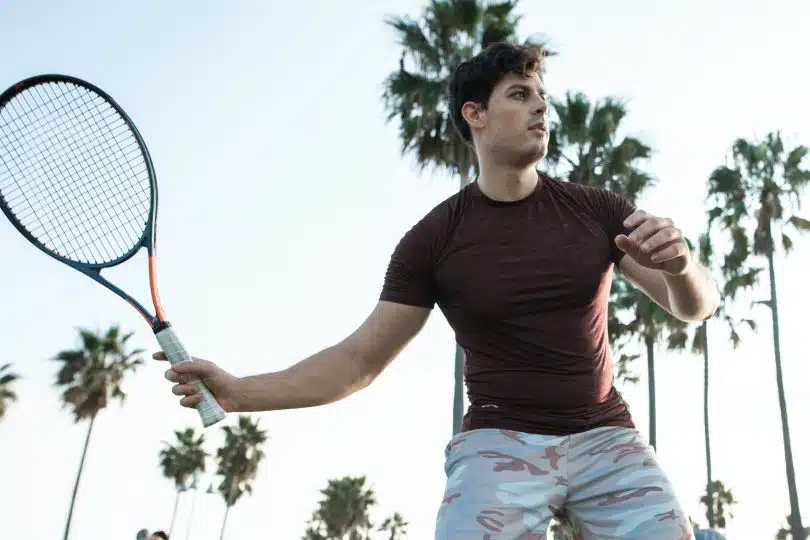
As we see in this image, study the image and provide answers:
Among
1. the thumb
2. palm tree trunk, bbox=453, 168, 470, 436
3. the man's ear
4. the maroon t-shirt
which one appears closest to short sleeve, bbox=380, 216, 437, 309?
the maroon t-shirt

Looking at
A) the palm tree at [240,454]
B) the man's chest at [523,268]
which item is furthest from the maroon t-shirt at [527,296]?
the palm tree at [240,454]

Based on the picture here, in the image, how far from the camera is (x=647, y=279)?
3.26 meters

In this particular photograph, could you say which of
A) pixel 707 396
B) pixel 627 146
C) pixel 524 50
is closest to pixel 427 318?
pixel 524 50

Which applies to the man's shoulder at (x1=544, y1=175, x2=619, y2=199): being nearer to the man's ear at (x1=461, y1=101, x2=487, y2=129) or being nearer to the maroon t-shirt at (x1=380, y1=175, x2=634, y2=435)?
the maroon t-shirt at (x1=380, y1=175, x2=634, y2=435)

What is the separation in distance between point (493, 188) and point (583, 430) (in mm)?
984

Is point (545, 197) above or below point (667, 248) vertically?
above

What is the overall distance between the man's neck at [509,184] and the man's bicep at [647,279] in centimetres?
45

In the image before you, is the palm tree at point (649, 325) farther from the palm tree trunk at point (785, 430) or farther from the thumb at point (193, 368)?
the thumb at point (193, 368)

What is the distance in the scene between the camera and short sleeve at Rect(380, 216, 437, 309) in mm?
3311

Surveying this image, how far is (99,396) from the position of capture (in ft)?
132

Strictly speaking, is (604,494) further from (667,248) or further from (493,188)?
(493,188)

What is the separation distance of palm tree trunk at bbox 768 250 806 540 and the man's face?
23426 millimetres

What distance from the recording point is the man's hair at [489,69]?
11.8 ft

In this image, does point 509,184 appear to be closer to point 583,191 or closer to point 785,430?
point 583,191
